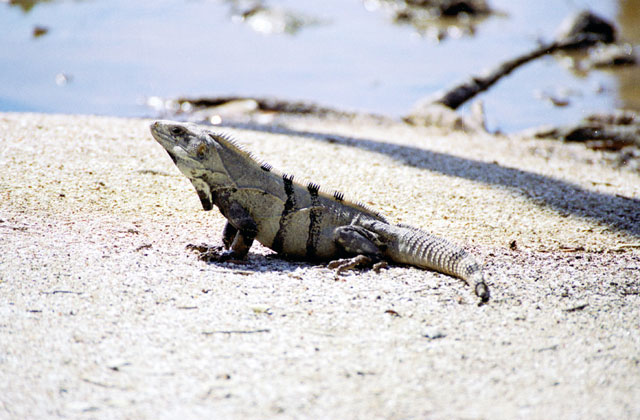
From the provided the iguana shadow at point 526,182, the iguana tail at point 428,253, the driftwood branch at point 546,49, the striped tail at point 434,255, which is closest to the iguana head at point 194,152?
the iguana tail at point 428,253

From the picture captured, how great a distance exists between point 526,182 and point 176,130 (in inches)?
177

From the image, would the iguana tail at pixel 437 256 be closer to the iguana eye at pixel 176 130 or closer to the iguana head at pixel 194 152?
the iguana head at pixel 194 152

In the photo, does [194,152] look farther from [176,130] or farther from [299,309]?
[299,309]

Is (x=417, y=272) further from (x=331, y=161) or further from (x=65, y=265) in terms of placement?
(x=331, y=161)

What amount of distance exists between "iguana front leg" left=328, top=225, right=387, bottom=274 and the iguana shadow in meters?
2.76

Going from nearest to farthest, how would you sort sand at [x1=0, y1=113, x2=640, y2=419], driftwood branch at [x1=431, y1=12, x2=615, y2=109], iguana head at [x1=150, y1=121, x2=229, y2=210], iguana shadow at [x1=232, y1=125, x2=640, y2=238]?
sand at [x1=0, y1=113, x2=640, y2=419] → iguana head at [x1=150, y1=121, x2=229, y2=210] → iguana shadow at [x1=232, y1=125, x2=640, y2=238] → driftwood branch at [x1=431, y1=12, x2=615, y2=109]

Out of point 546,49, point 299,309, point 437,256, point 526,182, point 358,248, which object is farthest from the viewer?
point 546,49

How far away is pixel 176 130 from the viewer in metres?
4.79

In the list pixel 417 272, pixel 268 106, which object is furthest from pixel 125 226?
pixel 268 106

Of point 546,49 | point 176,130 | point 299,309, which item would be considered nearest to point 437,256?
point 299,309

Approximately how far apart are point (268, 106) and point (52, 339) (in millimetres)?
9205

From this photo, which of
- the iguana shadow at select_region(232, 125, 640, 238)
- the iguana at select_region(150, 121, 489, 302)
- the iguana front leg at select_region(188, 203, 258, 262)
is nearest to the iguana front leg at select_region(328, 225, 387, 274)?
the iguana at select_region(150, 121, 489, 302)

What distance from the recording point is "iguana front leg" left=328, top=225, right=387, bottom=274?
4.67m

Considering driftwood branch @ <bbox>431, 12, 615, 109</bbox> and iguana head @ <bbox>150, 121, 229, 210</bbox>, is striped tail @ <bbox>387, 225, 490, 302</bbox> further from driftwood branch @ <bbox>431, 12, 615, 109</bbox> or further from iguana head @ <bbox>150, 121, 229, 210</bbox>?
driftwood branch @ <bbox>431, 12, 615, 109</bbox>
